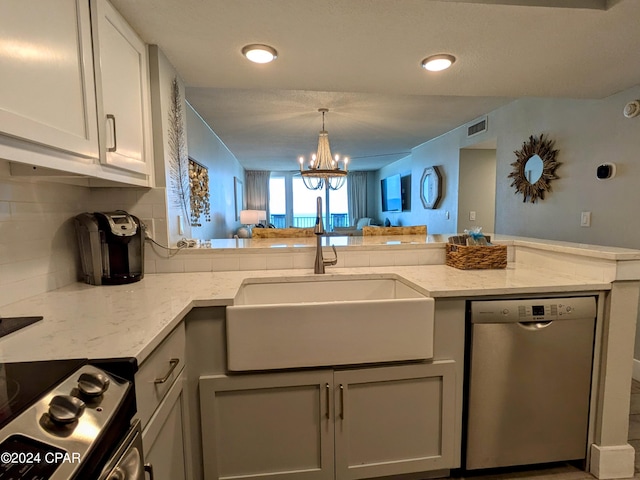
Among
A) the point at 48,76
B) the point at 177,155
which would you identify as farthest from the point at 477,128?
the point at 48,76

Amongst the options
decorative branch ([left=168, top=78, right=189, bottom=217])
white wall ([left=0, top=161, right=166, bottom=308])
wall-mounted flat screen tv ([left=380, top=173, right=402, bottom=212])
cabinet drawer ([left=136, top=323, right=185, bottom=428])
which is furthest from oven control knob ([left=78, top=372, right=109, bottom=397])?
wall-mounted flat screen tv ([left=380, top=173, right=402, bottom=212])

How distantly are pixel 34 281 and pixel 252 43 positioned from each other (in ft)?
4.51

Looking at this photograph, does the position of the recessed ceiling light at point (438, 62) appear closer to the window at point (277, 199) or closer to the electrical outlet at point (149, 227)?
the electrical outlet at point (149, 227)

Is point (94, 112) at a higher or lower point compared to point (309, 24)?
lower

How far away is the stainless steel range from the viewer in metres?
0.50

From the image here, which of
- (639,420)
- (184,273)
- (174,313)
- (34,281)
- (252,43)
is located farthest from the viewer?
(639,420)

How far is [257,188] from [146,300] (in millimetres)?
8123

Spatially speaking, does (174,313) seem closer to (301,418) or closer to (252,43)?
(301,418)

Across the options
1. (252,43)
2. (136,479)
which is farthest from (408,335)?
(252,43)

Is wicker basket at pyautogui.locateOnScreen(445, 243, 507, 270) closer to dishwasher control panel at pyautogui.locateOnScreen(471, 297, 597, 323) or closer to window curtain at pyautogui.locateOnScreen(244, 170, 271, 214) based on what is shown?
dishwasher control panel at pyautogui.locateOnScreen(471, 297, 597, 323)

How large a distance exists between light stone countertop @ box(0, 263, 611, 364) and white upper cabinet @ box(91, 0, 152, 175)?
53 cm

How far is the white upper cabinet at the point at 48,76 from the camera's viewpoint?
810 millimetres

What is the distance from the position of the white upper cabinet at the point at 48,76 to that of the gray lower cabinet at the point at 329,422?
3.12 ft

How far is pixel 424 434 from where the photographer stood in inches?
55.5
